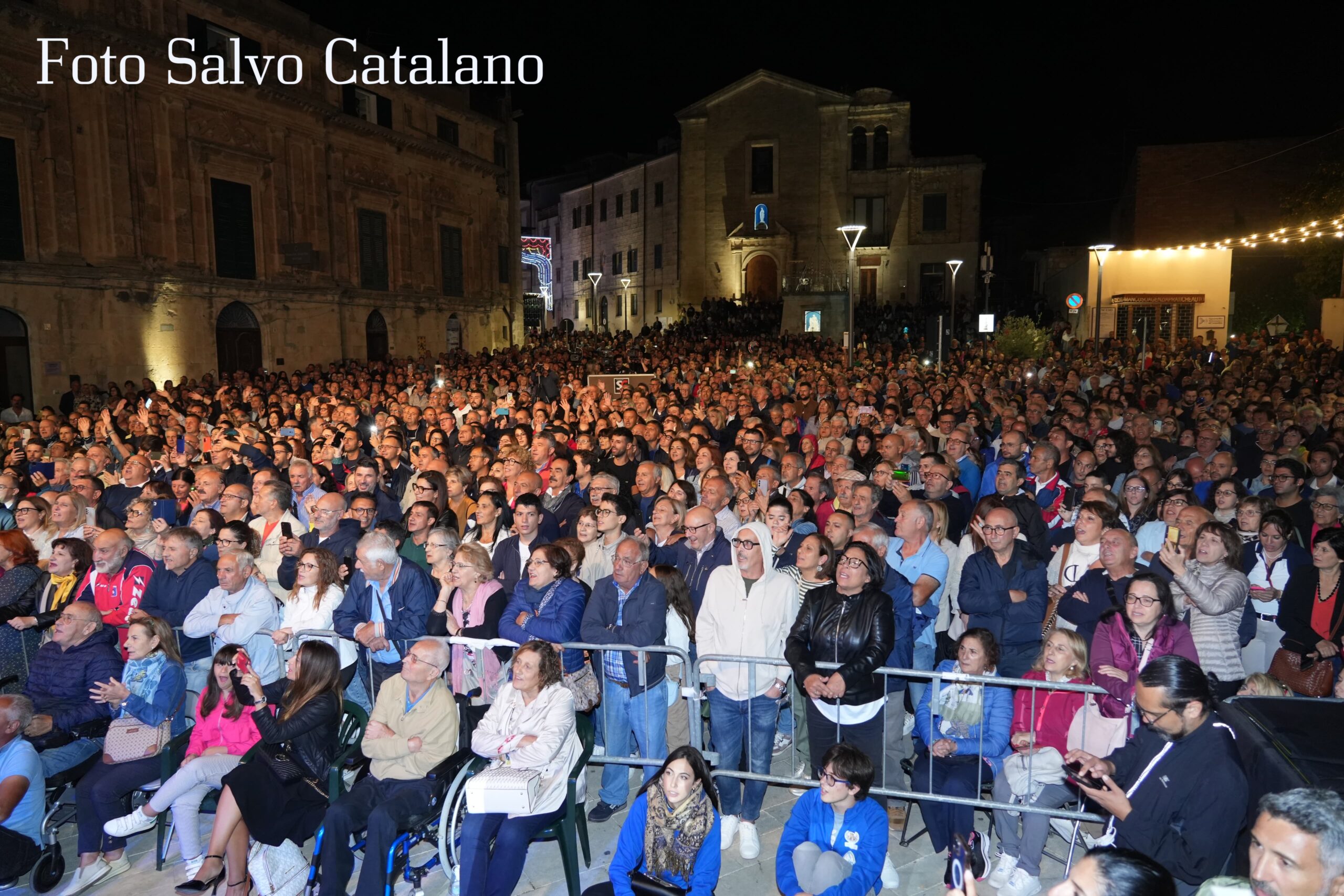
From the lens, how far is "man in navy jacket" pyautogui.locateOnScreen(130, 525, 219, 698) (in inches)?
232

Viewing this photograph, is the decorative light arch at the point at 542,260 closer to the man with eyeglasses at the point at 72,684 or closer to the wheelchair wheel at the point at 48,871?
the man with eyeglasses at the point at 72,684

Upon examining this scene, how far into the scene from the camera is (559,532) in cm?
762

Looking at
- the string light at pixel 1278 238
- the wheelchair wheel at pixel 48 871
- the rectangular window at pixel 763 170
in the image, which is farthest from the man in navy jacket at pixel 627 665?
the rectangular window at pixel 763 170

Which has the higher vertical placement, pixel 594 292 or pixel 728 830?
pixel 594 292

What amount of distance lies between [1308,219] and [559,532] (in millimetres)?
30846

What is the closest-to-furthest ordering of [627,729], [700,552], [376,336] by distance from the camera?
[627,729] → [700,552] → [376,336]

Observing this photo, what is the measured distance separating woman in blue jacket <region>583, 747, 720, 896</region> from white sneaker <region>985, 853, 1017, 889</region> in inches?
62.5

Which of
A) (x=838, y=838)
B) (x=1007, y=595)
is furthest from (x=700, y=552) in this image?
(x=838, y=838)

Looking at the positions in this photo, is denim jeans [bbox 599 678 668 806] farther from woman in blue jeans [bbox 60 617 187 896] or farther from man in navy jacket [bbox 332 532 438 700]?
woman in blue jeans [bbox 60 617 187 896]

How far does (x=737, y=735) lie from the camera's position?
17.1 feet

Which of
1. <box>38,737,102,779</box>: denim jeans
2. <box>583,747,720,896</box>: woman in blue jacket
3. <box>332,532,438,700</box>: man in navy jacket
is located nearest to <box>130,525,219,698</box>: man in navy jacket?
<box>38,737,102,779</box>: denim jeans

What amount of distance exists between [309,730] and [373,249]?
29.3 meters

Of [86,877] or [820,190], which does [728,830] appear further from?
[820,190]

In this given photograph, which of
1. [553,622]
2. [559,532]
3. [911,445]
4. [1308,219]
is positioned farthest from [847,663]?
[1308,219]
